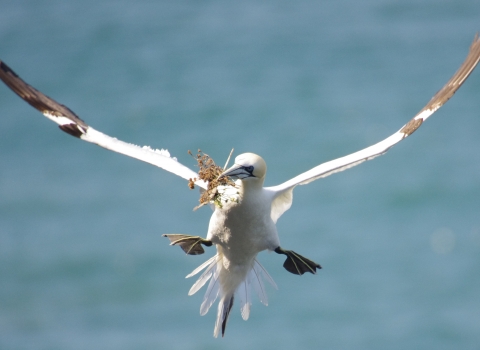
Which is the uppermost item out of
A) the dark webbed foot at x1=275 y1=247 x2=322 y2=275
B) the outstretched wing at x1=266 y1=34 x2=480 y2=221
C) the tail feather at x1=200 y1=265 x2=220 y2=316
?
the outstretched wing at x1=266 y1=34 x2=480 y2=221

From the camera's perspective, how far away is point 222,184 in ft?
21.9

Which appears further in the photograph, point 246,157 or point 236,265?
point 236,265

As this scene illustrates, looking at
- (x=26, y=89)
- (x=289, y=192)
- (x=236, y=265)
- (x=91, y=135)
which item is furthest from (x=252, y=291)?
(x=26, y=89)

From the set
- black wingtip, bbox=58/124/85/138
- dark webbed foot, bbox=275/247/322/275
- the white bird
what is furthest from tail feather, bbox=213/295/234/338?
black wingtip, bbox=58/124/85/138

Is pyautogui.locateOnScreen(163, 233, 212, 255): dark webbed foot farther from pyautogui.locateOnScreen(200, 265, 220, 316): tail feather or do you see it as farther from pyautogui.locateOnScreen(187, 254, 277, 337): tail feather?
pyautogui.locateOnScreen(200, 265, 220, 316): tail feather

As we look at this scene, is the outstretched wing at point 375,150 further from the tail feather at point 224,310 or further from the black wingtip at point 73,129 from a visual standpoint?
the black wingtip at point 73,129

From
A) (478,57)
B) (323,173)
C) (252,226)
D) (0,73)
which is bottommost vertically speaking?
(252,226)

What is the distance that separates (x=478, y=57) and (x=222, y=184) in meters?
2.79

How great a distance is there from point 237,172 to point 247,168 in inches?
5.0

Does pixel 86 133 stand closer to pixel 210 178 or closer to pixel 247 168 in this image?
pixel 210 178

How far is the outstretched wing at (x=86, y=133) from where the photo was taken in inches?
287

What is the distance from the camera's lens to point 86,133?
7.42 metres

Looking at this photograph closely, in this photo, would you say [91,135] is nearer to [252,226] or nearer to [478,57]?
[252,226]

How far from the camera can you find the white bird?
6.83m
